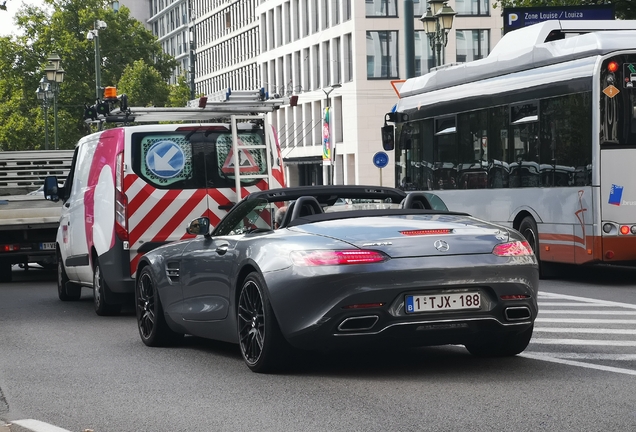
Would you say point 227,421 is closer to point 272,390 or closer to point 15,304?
point 272,390

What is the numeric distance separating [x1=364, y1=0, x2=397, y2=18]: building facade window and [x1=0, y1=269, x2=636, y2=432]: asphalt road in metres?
62.6

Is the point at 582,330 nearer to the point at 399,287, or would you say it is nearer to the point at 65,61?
the point at 399,287

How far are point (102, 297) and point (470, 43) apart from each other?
6292 centimetres

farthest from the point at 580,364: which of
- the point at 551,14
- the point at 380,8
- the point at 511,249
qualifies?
the point at 380,8

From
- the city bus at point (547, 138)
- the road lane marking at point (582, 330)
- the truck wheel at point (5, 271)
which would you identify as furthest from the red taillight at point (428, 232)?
the truck wheel at point (5, 271)

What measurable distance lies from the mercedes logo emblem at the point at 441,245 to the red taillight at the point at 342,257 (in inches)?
13.7

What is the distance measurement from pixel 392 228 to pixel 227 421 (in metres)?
2.12

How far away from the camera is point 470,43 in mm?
75688

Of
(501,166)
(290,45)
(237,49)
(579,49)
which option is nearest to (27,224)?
(501,166)

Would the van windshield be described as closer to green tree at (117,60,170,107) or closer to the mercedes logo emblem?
the mercedes logo emblem

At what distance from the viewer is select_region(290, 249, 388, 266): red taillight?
8367 millimetres

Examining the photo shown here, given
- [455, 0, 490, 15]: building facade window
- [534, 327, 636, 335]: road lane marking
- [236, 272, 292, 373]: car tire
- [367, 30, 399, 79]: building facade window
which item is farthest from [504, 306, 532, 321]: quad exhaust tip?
[455, 0, 490, 15]: building facade window

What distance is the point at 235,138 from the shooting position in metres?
14.8

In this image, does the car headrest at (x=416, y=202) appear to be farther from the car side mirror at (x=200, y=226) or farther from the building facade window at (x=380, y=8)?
the building facade window at (x=380, y=8)
